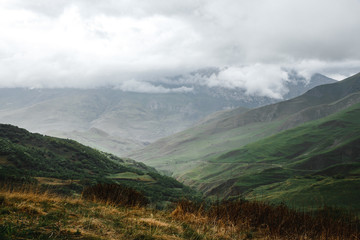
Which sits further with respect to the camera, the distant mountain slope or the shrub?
the distant mountain slope

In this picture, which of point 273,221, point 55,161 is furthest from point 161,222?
point 55,161

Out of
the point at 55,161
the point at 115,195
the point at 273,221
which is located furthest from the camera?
the point at 55,161

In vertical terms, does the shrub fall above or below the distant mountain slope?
above

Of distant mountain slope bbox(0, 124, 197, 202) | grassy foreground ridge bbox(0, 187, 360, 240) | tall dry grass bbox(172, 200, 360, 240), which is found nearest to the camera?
grassy foreground ridge bbox(0, 187, 360, 240)

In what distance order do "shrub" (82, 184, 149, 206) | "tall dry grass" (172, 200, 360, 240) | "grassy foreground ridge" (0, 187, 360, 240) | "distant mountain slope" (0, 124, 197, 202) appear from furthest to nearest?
"distant mountain slope" (0, 124, 197, 202) → "shrub" (82, 184, 149, 206) → "tall dry grass" (172, 200, 360, 240) → "grassy foreground ridge" (0, 187, 360, 240)

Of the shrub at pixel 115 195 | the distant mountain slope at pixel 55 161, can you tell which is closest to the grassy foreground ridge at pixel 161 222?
the shrub at pixel 115 195

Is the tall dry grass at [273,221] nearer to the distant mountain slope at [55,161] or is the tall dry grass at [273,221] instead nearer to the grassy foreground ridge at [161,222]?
the grassy foreground ridge at [161,222]

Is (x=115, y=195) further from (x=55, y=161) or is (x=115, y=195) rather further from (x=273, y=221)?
(x=55, y=161)

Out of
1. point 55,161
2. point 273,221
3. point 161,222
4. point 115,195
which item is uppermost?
point 115,195

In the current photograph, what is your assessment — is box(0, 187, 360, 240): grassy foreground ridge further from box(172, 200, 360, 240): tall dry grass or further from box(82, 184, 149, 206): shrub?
box(82, 184, 149, 206): shrub

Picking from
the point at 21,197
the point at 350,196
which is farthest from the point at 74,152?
the point at 21,197

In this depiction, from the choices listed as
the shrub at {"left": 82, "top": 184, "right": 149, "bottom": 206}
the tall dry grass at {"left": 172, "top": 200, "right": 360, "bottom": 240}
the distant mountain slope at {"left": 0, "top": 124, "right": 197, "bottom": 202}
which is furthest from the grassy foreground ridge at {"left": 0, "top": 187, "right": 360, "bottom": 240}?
the distant mountain slope at {"left": 0, "top": 124, "right": 197, "bottom": 202}

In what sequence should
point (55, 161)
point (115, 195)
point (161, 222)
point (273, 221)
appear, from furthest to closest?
point (55, 161) → point (115, 195) → point (273, 221) → point (161, 222)

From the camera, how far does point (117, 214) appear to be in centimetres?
1616
